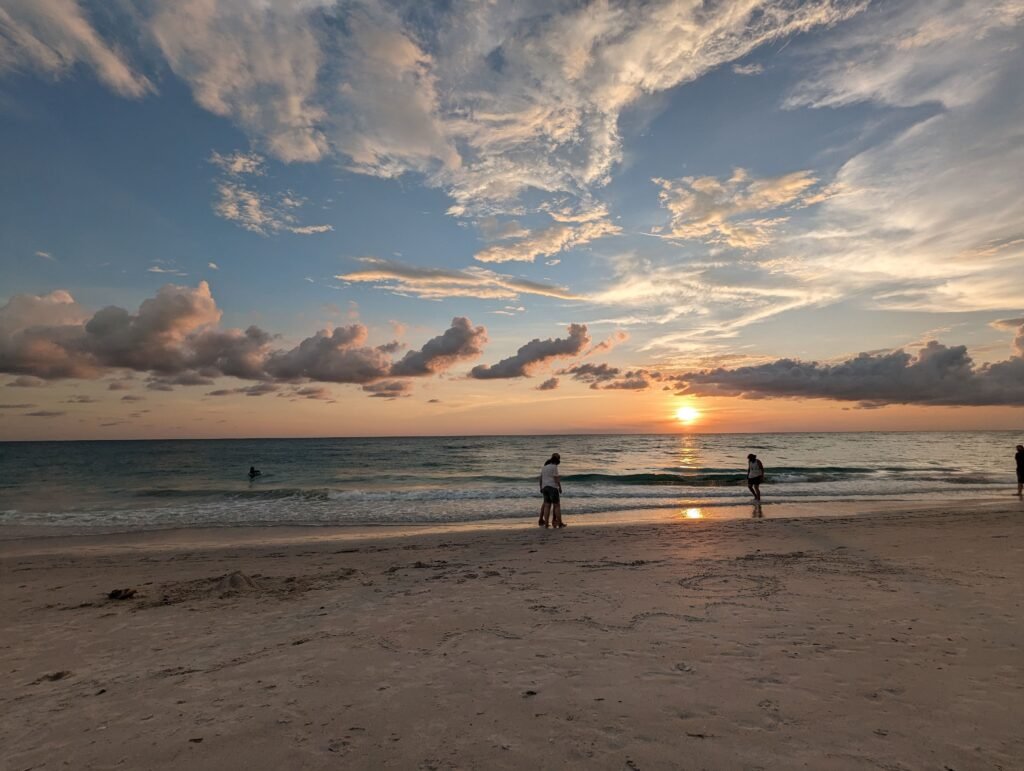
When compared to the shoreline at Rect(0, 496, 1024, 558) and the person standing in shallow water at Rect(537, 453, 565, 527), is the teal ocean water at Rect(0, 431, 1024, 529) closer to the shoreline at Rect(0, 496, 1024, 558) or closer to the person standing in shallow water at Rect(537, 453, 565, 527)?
the shoreline at Rect(0, 496, 1024, 558)

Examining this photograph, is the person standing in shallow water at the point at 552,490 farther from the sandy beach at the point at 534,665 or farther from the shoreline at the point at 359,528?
the sandy beach at the point at 534,665

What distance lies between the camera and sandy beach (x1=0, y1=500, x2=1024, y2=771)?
4.16m

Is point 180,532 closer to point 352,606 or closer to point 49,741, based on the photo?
point 352,606

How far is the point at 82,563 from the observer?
13523 mm

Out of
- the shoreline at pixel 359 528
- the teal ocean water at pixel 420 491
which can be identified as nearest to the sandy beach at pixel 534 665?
the shoreline at pixel 359 528

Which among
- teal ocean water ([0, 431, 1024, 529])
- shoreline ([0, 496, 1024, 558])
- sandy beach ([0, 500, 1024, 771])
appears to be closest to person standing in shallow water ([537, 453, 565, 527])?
shoreline ([0, 496, 1024, 558])

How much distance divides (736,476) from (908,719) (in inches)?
1616

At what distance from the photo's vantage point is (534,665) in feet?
18.7

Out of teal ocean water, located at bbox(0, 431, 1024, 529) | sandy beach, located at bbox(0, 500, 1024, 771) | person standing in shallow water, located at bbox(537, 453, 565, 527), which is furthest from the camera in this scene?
teal ocean water, located at bbox(0, 431, 1024, 529)

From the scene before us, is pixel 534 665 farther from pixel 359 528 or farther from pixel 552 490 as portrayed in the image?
pixel 359 528

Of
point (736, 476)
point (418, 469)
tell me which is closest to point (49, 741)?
point (736, 476)

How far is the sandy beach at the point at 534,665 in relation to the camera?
4.16 metres

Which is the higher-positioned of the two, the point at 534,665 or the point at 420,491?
the point at 534,665

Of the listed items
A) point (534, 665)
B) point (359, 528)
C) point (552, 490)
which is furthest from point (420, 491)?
point (534, 665)
